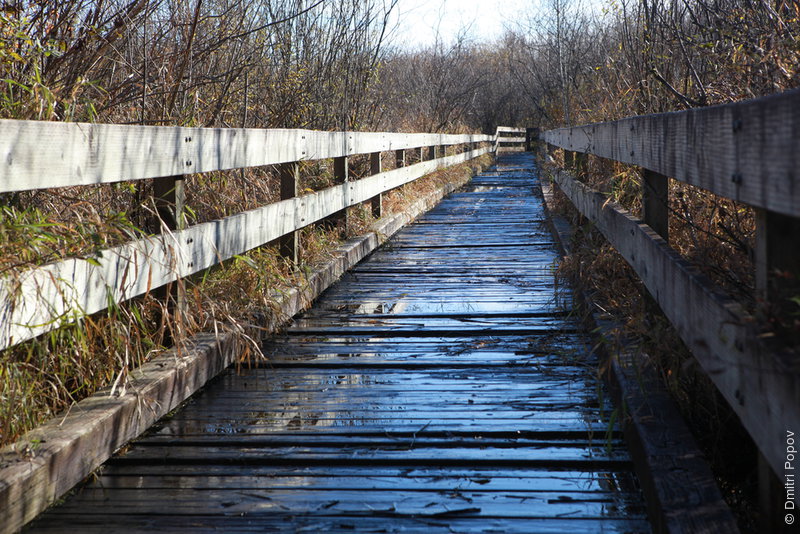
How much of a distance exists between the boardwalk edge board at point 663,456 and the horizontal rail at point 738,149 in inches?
27.1

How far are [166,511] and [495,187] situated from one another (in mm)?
15023

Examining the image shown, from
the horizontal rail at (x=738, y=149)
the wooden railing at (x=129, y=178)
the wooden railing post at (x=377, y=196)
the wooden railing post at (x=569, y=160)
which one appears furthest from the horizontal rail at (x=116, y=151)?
the wooden railing post at (x=569, y=160)

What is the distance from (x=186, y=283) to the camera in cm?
375

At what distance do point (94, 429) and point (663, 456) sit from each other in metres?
1.58

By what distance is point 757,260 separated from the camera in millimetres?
1884

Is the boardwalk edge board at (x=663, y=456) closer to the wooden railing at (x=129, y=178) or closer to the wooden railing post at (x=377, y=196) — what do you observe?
the wooden railing at (x=129, y=178)

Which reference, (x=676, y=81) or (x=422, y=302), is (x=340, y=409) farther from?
(x=676, y=81)

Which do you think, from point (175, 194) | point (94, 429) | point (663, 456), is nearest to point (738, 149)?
point (663, 456)

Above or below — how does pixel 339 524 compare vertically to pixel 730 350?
below

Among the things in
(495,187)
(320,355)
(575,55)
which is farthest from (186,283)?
(495,187)

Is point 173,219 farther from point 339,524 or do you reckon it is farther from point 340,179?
point 340,179

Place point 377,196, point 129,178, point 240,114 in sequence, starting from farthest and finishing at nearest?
point 377,196, point 240,114, point 129,178

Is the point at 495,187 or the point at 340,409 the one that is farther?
the point at 495,187

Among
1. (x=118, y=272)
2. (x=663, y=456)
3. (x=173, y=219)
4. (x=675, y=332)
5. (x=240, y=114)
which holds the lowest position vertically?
(x=663, y=456)
